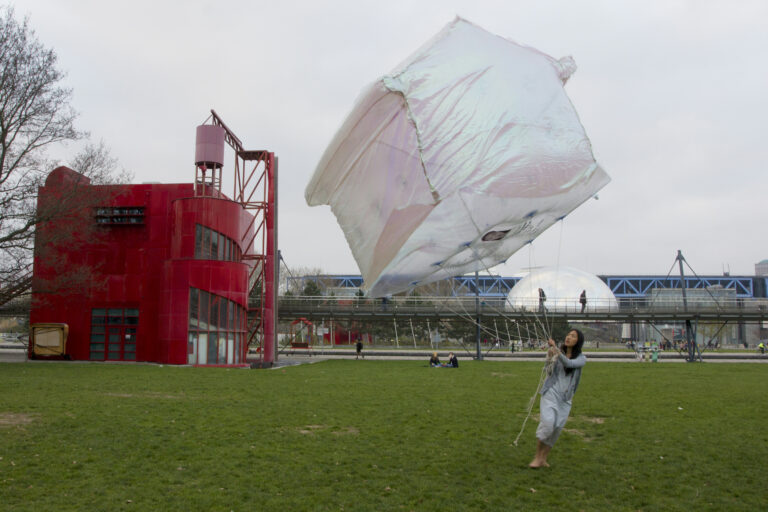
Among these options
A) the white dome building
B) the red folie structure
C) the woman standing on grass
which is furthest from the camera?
the white dome building

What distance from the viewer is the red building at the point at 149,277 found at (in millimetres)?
32281

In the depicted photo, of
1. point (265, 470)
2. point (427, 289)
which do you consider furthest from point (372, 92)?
point (427, 289)

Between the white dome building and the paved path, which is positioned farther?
the white dome building

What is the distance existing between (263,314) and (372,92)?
32.3 metres

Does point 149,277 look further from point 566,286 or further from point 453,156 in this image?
point 566,286

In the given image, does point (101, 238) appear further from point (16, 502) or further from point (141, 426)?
point (16, 502)

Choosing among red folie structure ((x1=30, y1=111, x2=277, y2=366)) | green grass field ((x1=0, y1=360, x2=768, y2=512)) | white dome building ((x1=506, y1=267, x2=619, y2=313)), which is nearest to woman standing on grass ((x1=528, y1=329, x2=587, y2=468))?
green grass field ((x1=0, y1=360, x2=768, y2=512))

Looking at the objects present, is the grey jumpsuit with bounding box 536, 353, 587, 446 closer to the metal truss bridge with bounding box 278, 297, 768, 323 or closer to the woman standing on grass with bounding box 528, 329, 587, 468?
the woman standing on grass with bounding box 528, 329, 587, 468

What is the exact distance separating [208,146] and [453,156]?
32586 mm

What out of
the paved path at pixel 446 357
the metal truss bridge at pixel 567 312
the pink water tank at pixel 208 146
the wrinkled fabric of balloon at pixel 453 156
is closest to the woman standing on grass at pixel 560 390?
the wrinkled fabric of balloon at pixel 453 156

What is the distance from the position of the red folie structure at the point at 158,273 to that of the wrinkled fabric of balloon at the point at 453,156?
25.9 metres

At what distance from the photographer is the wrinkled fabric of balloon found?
6488 millimetres

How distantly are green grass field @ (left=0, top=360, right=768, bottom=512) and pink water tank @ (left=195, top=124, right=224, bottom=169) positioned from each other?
68.3 feet

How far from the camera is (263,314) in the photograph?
124ft
